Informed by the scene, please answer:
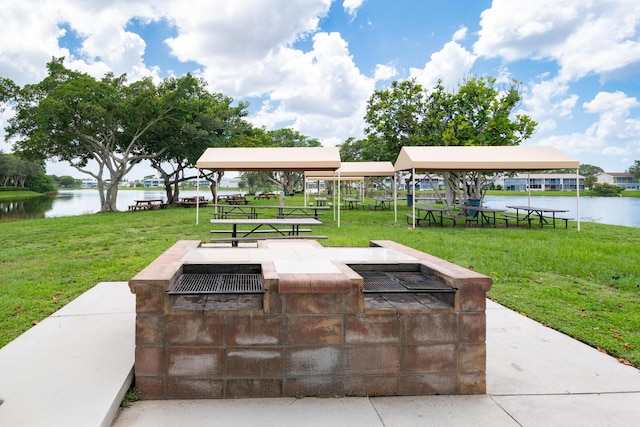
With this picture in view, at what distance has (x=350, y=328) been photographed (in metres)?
2.41

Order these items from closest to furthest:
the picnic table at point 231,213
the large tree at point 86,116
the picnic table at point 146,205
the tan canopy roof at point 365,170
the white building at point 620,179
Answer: the picnic table at point 231,213, the large tree at point 86,116, the picnic table at point 146,205, the tan canopy roof at point 365,170, the white building at point 620,179

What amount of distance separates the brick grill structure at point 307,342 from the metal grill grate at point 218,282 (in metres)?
0.25

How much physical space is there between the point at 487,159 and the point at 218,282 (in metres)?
11.6

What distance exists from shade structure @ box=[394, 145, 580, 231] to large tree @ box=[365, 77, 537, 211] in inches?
133

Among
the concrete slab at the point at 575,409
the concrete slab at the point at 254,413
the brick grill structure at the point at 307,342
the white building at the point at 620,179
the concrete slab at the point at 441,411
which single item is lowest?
the concrete slab at the point at 575,409

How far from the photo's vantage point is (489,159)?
41.0ft

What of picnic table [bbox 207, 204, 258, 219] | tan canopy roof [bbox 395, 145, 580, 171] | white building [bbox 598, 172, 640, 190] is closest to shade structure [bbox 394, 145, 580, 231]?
tan canopy roof [bbox 395, 145, 580, 171]

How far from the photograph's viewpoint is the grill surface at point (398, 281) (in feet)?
9.30

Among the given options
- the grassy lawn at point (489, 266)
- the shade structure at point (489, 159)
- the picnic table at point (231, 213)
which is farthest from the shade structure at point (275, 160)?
the shade structure at point (489, 159)

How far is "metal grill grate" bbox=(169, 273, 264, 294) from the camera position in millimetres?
2783

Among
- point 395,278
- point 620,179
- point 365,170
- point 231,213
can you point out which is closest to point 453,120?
point 365,170

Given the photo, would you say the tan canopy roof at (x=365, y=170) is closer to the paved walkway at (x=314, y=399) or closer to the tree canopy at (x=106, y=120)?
the tree canopy at (x=106, y=120)

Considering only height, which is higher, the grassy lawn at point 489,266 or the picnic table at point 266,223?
the picnic table at point 266,223

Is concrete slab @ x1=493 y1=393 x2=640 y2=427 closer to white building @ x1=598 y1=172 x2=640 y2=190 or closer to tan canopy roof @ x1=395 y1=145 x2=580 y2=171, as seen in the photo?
tan canopy roof @ x1=395 y1=145 x2=580 y2=171
